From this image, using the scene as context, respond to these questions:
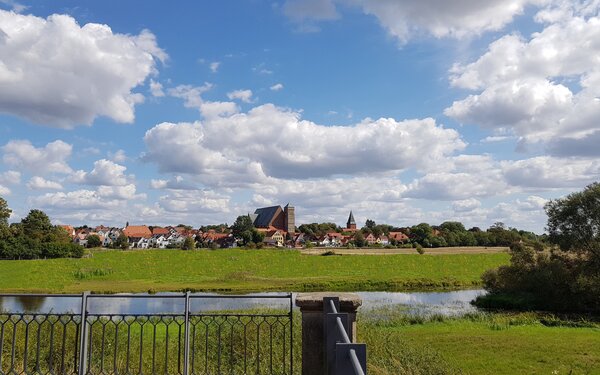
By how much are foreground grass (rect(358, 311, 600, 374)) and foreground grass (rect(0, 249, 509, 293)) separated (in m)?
21.3

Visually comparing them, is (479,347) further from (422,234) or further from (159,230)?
(159,230)

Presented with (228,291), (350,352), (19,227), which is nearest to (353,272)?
(228,291)

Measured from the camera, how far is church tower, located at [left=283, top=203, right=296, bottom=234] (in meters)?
166

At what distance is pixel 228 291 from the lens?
4188 cm

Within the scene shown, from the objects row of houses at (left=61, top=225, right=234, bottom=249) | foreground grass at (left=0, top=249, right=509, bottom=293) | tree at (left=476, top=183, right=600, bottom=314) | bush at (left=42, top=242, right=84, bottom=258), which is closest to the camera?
tree at (left=476, top=183, right=600, bottom=314)

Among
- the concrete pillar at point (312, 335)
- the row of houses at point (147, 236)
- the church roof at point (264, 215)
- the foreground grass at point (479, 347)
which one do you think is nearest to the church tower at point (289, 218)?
the church roof at point (264, 215)

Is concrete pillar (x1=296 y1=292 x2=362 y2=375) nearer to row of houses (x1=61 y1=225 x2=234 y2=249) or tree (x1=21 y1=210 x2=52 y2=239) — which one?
tree (x1=21 y1=210 x2=52 y2=239)

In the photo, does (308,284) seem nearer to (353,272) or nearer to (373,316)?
(353,272)

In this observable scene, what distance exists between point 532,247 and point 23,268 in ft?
183

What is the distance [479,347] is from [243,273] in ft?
118

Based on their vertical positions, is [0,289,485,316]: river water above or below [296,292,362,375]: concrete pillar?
below

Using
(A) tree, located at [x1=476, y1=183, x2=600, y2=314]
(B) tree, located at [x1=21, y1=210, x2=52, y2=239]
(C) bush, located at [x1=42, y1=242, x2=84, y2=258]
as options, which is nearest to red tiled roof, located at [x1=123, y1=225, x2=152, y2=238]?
(B) tree, located at [x1=21, y1=210, x2=52, y2=239]

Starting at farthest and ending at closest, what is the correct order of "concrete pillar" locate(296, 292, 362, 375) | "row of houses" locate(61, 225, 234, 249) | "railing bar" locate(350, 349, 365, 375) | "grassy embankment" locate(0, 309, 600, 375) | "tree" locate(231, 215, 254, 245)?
"row of houses" locate(61, 225, 234, 249), "tree" locate(231, 215, 254, 245), "grassy embankment" locate(0, 309, 600, 375), "concrete pillar" locate(296, 292, 362, 375), "railing bar" locate(350, 349, 365, 375)

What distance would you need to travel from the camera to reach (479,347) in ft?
55.4
